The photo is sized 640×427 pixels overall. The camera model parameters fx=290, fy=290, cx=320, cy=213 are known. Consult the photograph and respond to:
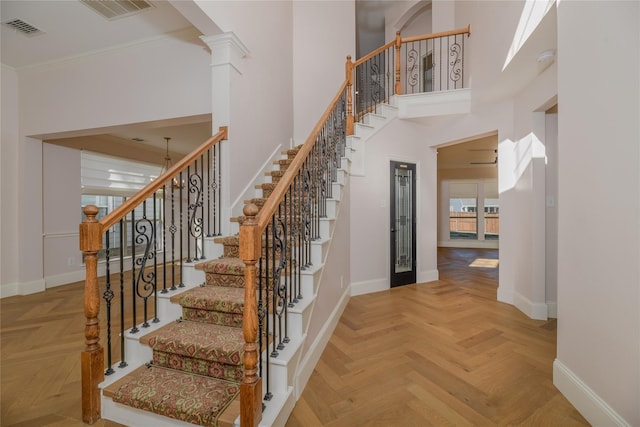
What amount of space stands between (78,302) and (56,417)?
2.87 metres

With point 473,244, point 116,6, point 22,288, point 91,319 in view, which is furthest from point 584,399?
point 473,244

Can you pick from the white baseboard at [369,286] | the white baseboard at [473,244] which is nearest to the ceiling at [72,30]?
the white baseboard at [369,286]

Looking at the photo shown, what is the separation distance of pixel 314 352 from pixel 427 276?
3329mm

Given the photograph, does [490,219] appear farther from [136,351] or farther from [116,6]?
[116,6]

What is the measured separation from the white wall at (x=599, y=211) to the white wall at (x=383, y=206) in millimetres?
2523

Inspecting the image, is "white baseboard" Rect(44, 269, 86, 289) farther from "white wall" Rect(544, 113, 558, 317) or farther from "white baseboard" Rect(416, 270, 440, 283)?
"white wall" Rect(544, 113, 558, 317)

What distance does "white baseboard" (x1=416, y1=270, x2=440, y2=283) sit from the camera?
16.4 ft

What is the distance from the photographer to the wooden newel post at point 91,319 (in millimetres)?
1716

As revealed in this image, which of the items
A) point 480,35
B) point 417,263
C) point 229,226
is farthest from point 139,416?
point 480,35

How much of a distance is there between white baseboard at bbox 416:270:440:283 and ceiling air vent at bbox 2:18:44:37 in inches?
246

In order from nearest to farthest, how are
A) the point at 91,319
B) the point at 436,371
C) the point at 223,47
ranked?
1. the point at 91,319
2. the point at 436,371
3. the point at 223,47

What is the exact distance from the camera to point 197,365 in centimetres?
191

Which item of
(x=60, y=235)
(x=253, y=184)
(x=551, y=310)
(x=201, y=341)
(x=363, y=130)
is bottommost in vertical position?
(x=551, y=310)

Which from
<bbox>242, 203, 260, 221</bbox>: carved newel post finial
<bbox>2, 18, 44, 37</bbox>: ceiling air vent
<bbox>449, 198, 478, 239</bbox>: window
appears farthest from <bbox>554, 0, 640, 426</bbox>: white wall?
<bbox>449, 198, 478, 239</bbox>: window
